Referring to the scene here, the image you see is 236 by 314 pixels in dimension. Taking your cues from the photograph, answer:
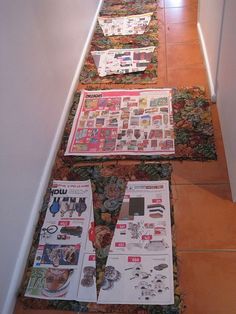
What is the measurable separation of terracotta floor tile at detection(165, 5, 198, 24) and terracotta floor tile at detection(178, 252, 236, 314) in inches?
57.7

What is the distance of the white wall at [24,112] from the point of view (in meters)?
0.83

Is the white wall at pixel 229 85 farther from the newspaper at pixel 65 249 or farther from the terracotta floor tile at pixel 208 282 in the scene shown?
the newspaper at pixel 65 249

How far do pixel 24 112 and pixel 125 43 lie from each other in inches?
39.5

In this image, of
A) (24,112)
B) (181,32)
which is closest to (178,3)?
(181,32)

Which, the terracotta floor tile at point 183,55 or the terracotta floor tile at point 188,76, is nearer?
the terracotta floor tile at point 188,76

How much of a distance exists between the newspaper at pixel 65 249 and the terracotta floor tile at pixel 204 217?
0.28 meters

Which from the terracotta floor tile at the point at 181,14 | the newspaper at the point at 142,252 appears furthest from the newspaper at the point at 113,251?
the terracotta floor tile at the point at 181,14

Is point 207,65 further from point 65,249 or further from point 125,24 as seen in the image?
point 65,249

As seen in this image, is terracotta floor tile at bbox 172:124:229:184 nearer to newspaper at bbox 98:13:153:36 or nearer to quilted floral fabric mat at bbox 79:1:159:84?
quilted floral fabric mat at bbox 79:1:159:84

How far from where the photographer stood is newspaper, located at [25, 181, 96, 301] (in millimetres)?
866

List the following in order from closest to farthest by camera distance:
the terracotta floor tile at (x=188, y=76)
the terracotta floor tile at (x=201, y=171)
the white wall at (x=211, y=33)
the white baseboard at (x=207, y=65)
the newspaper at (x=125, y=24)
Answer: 1. the terracotta floor tile at (x=201, y=171)
2. the white wall at (x=211, y=33)
3. the white baseboard at (x=207, y=65)
4. the terracotta floor tile at (x=188, y=76)
5. the newspaper at (x=125, y=24)

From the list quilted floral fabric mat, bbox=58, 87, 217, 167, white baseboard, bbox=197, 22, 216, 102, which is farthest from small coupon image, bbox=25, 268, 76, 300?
white baseboard, bbox=197, 22, 216, 102

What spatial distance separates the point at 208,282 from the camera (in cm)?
85

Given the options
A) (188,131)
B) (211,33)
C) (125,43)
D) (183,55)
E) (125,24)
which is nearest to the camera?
(188,131)
